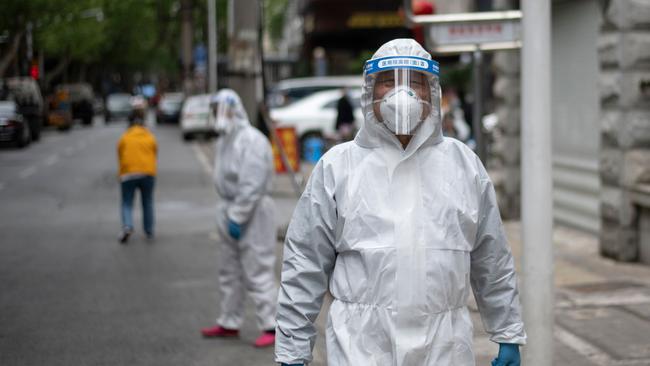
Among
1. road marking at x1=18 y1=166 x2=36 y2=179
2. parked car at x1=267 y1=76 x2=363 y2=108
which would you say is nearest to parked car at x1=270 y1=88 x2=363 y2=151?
parked car at x1=267 y1=76 x2=363 y2=108

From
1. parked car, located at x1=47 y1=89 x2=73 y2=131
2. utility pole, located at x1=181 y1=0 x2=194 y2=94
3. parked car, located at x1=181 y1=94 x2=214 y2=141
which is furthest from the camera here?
utility pole, located at x1=181 y1=0 x2=194 y2=94

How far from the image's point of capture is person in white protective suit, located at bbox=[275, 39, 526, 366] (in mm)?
3502

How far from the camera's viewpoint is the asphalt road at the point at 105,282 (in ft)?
24.5

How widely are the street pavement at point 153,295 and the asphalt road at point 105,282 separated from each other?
0.5 inches

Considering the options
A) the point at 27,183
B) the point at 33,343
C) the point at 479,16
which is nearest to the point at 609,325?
the point at 479,16

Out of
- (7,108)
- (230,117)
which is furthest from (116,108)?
(230,117)

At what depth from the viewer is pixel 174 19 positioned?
70.7 meters

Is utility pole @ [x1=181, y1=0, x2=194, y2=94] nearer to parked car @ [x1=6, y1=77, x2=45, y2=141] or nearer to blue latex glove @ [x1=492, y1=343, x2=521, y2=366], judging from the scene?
parked car @ [x1=6, y1=77, x2=45, y2=141]

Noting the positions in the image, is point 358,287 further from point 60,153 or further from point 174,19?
point 174,19

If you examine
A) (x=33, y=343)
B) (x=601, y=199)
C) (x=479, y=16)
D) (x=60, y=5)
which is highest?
(x=60, y=5)

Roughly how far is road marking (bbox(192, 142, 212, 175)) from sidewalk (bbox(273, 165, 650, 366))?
13885 millimetres

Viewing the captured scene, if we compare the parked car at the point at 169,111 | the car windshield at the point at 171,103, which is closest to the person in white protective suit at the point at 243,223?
the parked car at the point at 169,111

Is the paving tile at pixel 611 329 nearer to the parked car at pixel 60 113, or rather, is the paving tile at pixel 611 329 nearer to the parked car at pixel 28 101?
the parked car at pixel 28 101

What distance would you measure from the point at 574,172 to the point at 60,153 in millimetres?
22225
